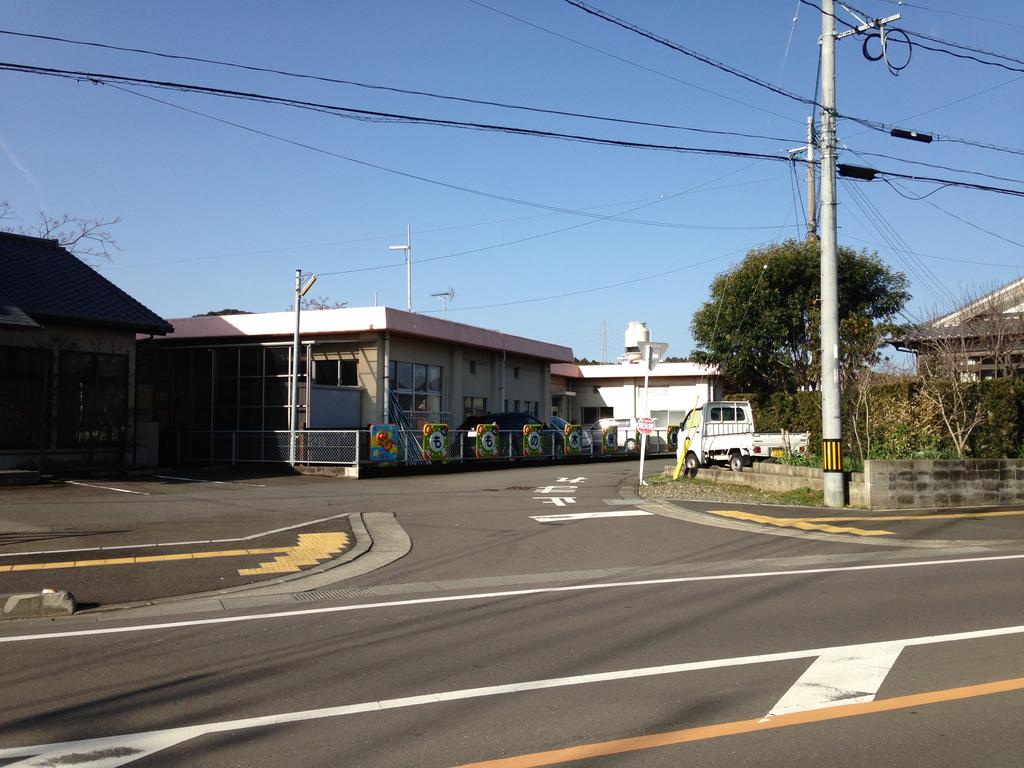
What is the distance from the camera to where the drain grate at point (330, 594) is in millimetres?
9375

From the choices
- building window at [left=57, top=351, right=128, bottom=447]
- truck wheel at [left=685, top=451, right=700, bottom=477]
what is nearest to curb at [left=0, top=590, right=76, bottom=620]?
building window at [left=57, top=351, right=128, bottom=447]

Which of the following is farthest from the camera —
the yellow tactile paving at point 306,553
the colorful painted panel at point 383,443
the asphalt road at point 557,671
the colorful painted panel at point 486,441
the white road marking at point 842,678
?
the colorful painted panel at point 486,441

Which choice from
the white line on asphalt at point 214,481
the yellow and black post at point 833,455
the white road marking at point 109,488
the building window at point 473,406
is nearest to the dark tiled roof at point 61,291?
the white line on asphalt at point 214,481

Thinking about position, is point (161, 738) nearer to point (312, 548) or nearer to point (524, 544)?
point (312, 548)

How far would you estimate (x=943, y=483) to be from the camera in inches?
690

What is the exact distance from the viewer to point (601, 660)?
6703 mm

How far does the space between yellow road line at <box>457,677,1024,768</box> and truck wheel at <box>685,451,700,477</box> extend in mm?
18899

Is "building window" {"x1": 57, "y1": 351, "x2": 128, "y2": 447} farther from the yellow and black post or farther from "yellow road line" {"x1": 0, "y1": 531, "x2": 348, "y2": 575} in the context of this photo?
the yellow and black post

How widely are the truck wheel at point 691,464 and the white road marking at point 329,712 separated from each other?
57.5 ft

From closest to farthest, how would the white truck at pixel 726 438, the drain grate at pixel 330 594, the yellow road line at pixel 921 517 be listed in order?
the drain grate at pixel 330 594 → the yellow road line at pixel 921 517 → the white truck at pixel 726 438

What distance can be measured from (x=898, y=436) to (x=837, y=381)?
3.17m

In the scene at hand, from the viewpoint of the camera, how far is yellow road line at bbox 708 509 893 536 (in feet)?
47.2

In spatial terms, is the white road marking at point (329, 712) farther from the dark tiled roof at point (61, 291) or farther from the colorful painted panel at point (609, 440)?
the colorful painted panel at point (609, 440)

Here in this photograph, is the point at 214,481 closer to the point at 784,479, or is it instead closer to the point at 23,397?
the point at 23,397
